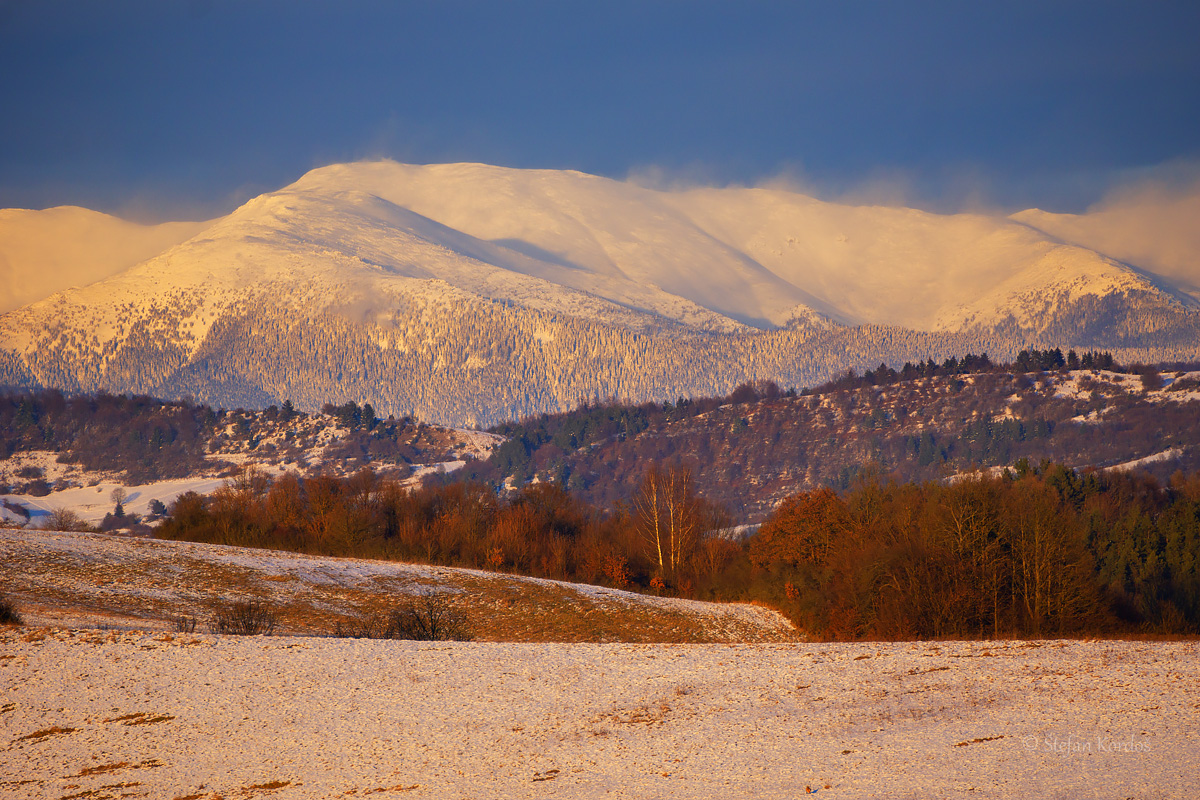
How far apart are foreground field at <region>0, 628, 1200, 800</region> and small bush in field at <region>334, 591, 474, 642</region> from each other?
223 inches

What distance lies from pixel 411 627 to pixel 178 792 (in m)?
18.4

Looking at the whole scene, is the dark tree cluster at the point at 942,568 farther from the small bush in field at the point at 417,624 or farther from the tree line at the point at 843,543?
the small bush in field at the point at 417,624

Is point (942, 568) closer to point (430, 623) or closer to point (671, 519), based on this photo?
point (430, 623)

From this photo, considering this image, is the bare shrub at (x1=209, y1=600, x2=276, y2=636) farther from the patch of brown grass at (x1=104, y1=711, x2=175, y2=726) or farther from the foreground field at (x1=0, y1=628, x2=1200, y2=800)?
the patch of brown grass at (x1=104, y1=711, x2=175, y2=726)

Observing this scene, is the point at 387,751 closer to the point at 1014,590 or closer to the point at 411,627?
the point at 411,627

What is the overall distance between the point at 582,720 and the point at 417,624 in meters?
16.7

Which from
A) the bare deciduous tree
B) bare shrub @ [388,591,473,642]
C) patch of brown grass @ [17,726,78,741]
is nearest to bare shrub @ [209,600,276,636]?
bare shrub @ [388,591,473,642]

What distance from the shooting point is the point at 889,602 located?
4847 cm

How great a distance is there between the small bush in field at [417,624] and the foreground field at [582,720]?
5677 mm

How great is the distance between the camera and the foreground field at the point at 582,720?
20.5 m

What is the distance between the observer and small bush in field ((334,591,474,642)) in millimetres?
37406

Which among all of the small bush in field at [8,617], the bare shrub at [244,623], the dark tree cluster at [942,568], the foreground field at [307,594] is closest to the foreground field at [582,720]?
the small bush in field at [8,617]

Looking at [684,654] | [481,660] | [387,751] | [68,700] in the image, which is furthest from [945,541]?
[68,700]

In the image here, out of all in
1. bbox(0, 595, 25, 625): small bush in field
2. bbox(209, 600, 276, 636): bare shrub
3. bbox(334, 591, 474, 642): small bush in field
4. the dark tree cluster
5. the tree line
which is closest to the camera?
bbox(0, 595, 25, 625): small bush in field
